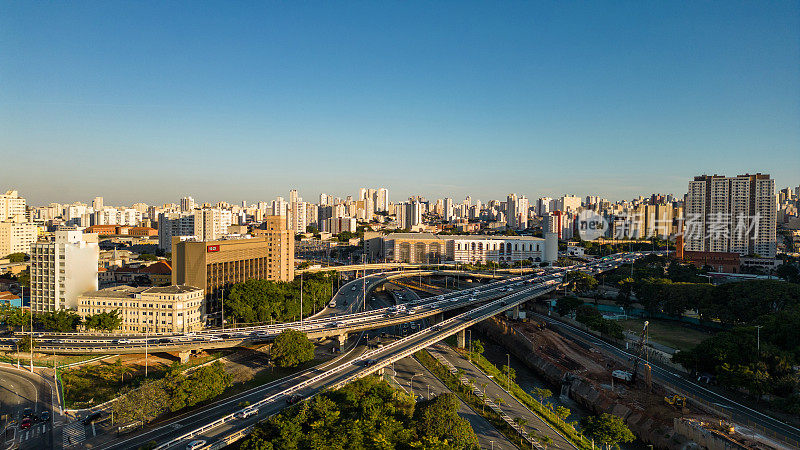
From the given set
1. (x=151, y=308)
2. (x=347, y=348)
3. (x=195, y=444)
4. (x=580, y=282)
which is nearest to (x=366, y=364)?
(x=347, y=348)

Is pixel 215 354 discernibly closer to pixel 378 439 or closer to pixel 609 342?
pixel 378 439

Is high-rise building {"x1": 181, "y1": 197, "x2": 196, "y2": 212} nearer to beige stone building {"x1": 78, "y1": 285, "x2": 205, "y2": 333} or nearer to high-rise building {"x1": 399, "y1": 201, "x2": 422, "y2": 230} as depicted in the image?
high-rise building {"x1": 399, "y1": 201, "x2": 422, "y2": 230}

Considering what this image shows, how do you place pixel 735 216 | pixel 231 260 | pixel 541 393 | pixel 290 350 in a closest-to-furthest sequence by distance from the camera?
1. pixel 541 393
2. pixel 290 350
3. pixel 231 260
4. pixel 735 216

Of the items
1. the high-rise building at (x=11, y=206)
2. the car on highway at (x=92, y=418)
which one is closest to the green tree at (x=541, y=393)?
the car on highway at (x=92, y=418)

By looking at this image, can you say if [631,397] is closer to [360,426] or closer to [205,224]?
[360,426]

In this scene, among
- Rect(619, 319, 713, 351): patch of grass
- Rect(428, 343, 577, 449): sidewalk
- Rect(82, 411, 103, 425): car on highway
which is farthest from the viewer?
Rect(619, 319, 713, 351): patch of grass

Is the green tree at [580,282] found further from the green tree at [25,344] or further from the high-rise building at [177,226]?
the high-rise building at [177,226]

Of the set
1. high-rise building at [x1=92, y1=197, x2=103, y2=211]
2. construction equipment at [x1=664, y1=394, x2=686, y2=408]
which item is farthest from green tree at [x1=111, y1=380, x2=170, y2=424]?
high-rise building at [x1=92, y1=197, x2=103, y2=211]
